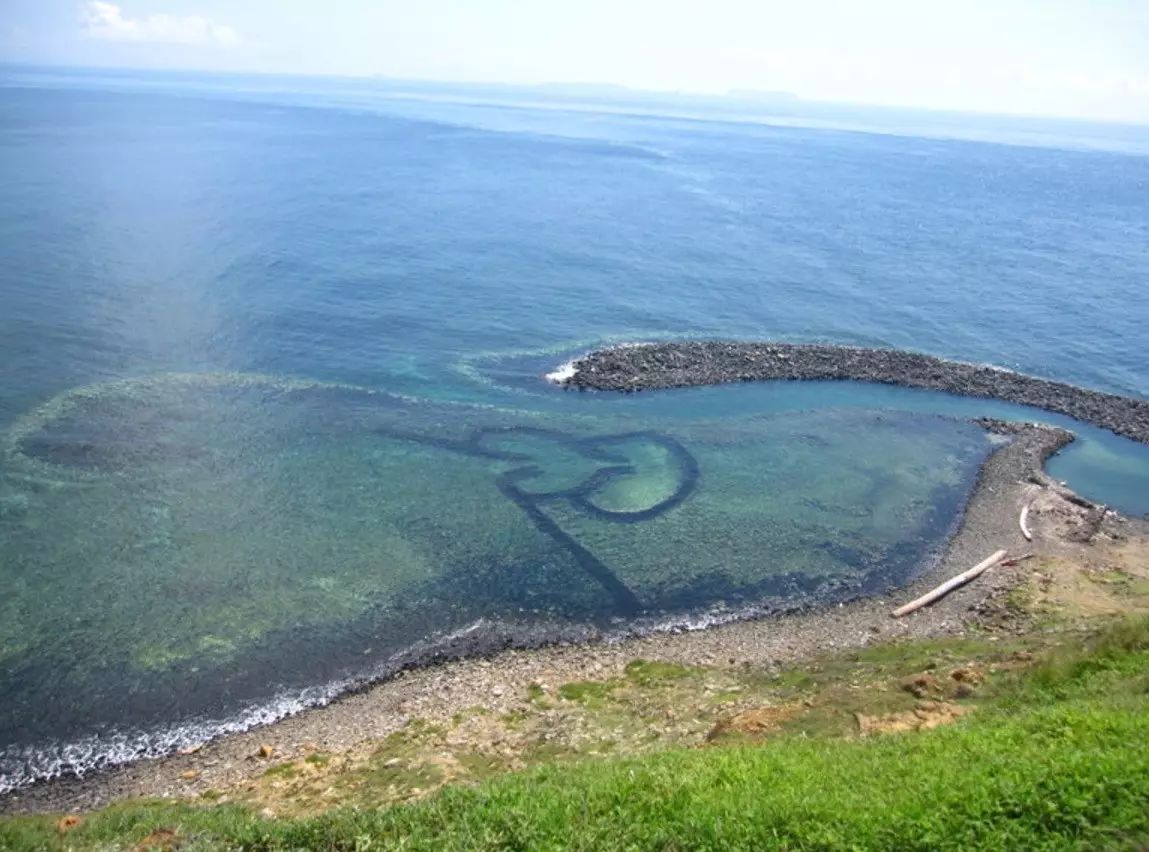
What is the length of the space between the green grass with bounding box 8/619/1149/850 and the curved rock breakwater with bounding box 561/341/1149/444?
45.2m

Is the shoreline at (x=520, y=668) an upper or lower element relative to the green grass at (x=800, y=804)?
lower

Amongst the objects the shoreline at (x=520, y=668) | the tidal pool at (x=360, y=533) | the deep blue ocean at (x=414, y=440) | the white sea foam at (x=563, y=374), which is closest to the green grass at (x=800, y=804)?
the shoreline at (x=520, y=668)

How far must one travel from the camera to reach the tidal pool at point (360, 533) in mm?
35375

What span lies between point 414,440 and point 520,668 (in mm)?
24496

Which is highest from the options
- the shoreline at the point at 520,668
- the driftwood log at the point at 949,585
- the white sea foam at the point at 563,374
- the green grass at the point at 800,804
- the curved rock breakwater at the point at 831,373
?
the green grass at the point at 800,804

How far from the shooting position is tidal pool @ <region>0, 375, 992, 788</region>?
35.4 m

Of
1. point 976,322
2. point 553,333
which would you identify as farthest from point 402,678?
point 976,322

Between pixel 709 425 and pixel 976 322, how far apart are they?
45.1 m

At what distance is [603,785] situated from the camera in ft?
71.8

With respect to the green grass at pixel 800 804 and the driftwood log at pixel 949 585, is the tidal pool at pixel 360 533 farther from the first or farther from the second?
the green grass at pixel 800 804

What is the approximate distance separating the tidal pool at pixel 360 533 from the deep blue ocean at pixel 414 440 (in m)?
0.20

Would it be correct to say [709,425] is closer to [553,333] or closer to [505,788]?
[553,333]

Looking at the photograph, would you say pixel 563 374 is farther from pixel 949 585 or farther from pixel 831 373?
pixel 949 585

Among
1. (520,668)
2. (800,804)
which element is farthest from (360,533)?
(800,804)
